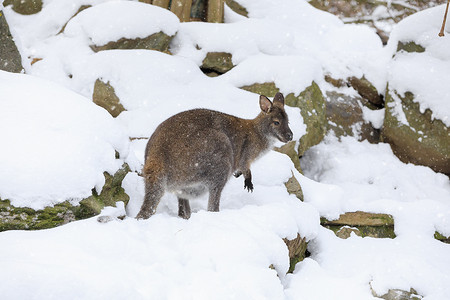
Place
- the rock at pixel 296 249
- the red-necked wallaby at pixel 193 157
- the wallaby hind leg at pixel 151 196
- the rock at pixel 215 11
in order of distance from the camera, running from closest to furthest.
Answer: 1. the wallaby hind leg at pixel 151 196
2. the red-necked wallaby at pixel 193 157
3. the rock at pixel 296 249
4. the rock at pixel 215 11

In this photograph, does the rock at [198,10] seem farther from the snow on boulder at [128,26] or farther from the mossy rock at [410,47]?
the mossy rock at [410,47]

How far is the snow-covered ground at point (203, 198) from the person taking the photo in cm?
345

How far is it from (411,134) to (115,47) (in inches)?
231

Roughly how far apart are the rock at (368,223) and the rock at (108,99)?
12.7ft

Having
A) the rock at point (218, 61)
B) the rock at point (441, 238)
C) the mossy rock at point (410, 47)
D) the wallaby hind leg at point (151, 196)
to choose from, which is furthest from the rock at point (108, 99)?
the mossy rock at point (410, 47)

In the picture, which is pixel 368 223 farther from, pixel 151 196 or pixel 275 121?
pixel 151 196

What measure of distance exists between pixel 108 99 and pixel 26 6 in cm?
501

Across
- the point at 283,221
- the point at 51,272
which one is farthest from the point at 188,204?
the point at 51,272

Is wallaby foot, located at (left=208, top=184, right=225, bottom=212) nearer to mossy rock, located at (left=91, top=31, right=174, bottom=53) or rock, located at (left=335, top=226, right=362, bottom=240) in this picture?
rock, located at (left=335, top=226, right=362, bottom=240)

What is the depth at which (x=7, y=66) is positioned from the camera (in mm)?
6676

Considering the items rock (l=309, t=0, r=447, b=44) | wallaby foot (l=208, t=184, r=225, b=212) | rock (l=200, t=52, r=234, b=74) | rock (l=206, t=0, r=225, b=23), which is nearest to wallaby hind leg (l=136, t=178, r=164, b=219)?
wallaby foot (l=208, t=184, r=225, b=212)

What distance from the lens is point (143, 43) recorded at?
9039mm

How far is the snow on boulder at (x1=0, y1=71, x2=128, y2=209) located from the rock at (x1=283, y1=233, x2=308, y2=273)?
78.7 inches

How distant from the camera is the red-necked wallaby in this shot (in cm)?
462
